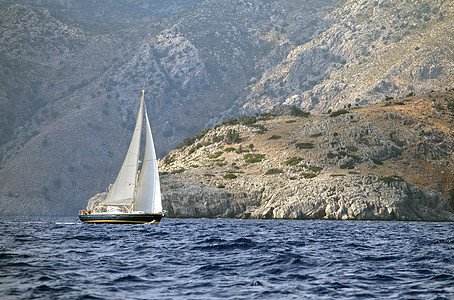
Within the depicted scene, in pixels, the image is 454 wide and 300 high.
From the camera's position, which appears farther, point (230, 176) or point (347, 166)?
point (230, 176)

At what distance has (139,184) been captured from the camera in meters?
53.0

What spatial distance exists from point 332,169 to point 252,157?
72.3 feet

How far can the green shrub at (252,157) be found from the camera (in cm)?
11025

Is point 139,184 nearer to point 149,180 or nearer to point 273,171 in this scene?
point 149,180

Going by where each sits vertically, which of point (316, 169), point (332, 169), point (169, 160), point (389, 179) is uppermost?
point (169, 160)

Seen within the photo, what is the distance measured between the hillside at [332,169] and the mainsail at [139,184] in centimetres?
3892

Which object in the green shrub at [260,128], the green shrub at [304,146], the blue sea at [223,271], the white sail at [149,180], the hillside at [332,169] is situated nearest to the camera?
the blue sea at [223,271]

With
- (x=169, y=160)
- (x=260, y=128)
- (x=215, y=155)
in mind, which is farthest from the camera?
(x=169, y=160)

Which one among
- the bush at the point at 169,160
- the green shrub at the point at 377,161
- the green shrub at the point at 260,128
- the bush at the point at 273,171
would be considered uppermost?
the green shrub at the point at 260,128

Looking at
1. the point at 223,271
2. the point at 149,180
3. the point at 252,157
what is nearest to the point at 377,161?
the point at 252,157

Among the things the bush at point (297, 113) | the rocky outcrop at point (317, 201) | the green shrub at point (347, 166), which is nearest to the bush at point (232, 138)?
the bush at point (297, 113)

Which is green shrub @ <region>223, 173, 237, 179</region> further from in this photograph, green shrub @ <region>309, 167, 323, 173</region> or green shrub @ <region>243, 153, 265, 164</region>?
green shrub @ <region>309, 167, 323, 173</region>

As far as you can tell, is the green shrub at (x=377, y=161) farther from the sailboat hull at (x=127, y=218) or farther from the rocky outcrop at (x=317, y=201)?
the sailboat hull at (x=127, y=218)

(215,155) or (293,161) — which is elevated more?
(215,155)
